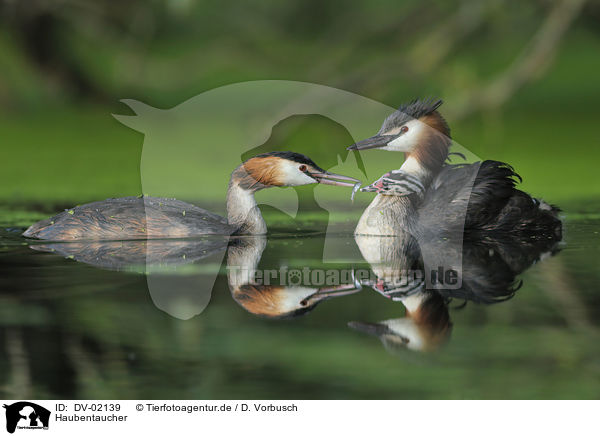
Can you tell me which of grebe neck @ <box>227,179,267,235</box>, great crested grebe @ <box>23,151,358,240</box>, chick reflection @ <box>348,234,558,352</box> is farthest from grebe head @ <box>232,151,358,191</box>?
chick reflection @ <box>348,234,558,352</box>

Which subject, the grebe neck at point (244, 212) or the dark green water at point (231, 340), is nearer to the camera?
the dark green water at point (231, 340)

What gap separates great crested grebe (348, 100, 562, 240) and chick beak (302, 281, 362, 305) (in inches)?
45.0

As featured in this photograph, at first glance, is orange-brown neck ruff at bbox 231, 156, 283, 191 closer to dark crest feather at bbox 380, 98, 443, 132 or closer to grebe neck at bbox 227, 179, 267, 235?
grebe neck at bbox 227, 179, 267, 235

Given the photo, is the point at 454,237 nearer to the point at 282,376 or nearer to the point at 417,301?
the point at 417,301

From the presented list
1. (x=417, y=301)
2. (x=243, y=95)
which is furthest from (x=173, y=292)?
(x=243, y=95)

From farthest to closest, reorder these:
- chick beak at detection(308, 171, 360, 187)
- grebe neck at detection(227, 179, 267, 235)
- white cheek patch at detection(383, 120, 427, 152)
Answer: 1. white cheek patch at detection(383, 120, 427, 152)
2. grebe neck at detection(227, 179, 267, 235)
3. chick beak at detection(308, 171, 360, 187)

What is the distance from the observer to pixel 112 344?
3.23m

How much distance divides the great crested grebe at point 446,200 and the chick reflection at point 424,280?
0.13m

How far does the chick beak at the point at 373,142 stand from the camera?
5281mm

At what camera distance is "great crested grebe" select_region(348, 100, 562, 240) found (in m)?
5.11

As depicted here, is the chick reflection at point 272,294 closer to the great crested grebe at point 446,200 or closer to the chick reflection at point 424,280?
the chick reflection at point 424,280

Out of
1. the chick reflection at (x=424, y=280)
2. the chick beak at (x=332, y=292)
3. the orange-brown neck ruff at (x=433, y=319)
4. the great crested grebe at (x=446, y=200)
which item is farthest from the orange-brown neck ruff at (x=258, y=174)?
the orange-brown neck ruff at (x=433, y=319)

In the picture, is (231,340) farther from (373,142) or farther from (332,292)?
(373,142)

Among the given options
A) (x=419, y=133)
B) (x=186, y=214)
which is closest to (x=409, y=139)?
(x=419, y=133)
